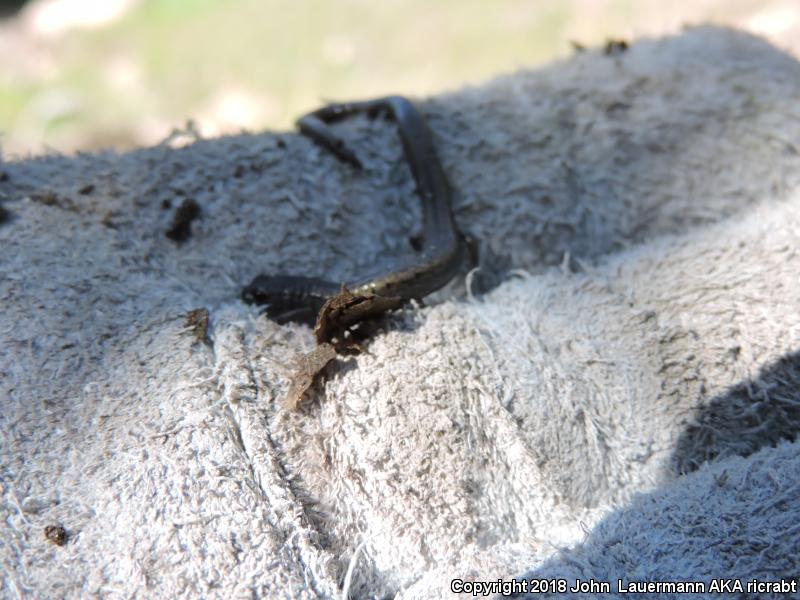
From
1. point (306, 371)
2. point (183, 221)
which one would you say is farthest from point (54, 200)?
point (306, 371)

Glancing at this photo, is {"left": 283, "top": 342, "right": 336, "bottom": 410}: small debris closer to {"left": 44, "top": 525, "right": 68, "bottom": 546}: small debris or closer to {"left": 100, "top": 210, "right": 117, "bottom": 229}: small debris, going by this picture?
{"left": 44, "top": 525, "right": 68, "bottom": 546}: small debris

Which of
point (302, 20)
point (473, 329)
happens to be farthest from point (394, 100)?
point (302, 20)

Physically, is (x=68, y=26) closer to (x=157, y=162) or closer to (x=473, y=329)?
(x=157, y=162)

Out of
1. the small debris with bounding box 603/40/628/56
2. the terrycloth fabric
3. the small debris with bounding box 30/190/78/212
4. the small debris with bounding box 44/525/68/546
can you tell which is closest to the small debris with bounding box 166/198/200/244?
the terrycloth fabric

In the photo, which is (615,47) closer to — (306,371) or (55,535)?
(306,371)

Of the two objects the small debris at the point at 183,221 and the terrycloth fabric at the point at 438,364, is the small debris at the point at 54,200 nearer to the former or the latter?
the terrycloth fabric at the point at 438,364
